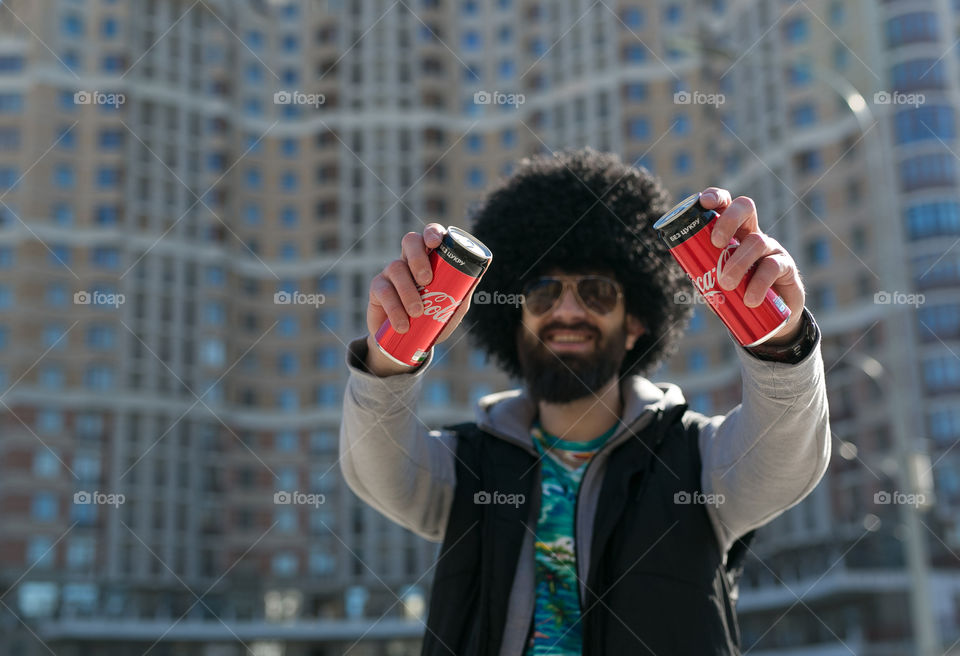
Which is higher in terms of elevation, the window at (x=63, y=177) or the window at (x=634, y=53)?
the window at (x=634, y=53)

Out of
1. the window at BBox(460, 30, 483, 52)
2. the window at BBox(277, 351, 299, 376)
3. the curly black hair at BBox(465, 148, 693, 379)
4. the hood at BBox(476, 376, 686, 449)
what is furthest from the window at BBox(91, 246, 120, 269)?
the hood at BBox(476, 376, 686, 449)

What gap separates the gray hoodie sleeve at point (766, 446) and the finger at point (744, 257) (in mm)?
214

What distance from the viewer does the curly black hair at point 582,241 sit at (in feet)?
12.2

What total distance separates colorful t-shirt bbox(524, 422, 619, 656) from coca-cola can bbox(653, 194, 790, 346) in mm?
776

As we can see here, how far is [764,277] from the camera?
228cm

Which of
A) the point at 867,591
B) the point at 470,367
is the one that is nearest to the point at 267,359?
the point at 470,367

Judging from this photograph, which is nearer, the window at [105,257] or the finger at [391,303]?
the finger at [391,303]

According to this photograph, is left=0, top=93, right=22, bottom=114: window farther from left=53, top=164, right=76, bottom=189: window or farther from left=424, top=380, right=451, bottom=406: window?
left=424, top=380, right=451, bottom=406: window

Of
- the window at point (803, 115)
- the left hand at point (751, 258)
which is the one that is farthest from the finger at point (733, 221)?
the window at point (803, 115)

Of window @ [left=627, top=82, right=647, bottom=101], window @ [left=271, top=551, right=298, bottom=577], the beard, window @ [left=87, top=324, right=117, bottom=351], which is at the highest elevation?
window @ [left=627, top=82, right=647, bottom=101]

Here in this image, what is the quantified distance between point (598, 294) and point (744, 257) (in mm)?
921

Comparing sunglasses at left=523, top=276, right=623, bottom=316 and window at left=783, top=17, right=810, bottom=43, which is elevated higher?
window at left=783, top=17, right=810, bottom=43

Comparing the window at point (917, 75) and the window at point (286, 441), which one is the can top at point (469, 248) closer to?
the window at point (917, 75)

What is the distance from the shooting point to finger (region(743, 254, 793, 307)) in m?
2.28
